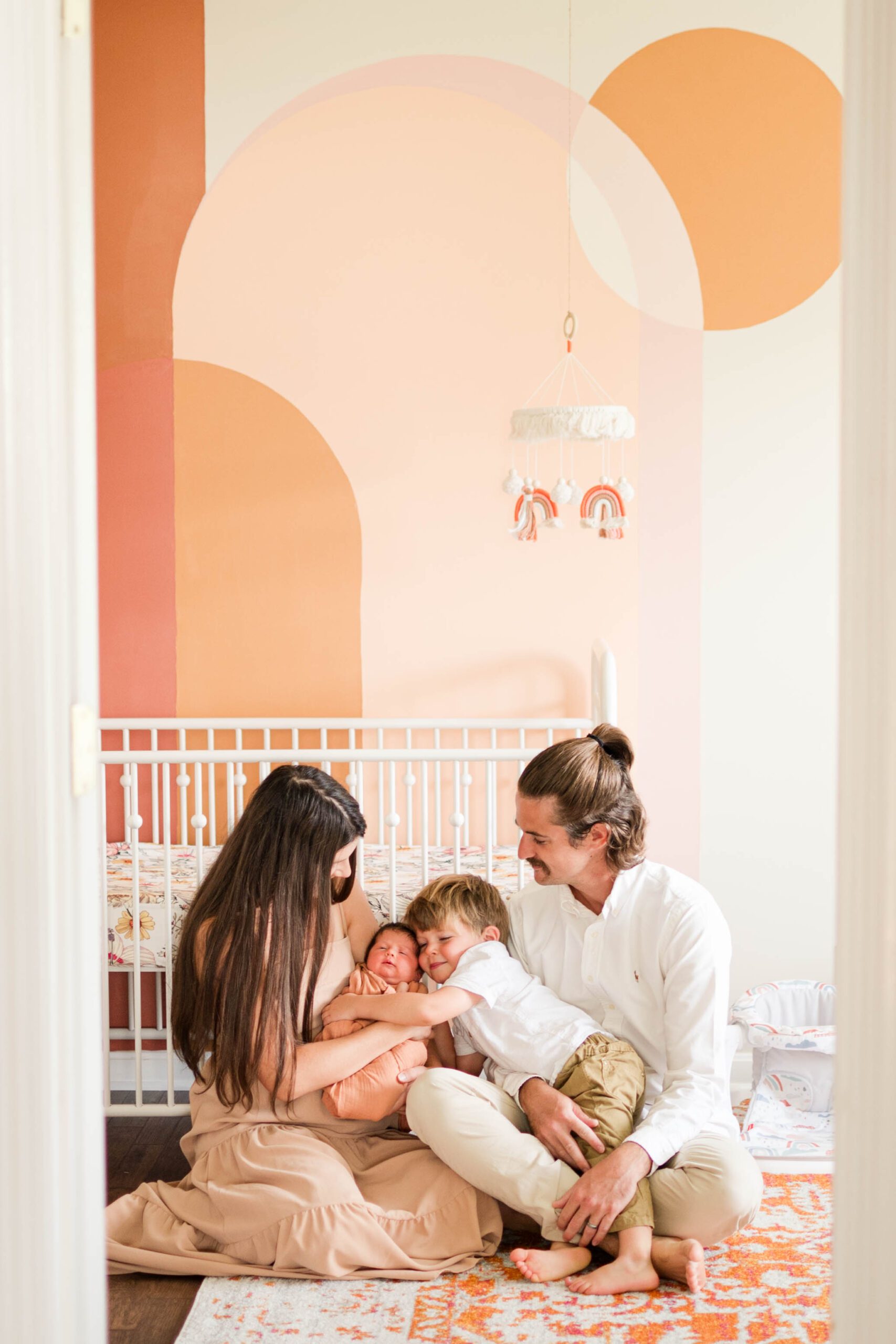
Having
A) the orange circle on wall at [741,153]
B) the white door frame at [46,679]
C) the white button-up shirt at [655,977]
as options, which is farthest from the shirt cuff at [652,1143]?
the orange circle on wall at [741,153]

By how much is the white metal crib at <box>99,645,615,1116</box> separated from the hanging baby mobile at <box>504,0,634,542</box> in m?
0.39

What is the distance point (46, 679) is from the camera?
2.71 feet

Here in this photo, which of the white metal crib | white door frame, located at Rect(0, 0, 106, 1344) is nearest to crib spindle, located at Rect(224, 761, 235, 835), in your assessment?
the white metal crib

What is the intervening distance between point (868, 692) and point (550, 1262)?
120 centimetres

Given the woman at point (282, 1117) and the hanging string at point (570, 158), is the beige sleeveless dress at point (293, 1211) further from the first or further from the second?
the hanging string at point (570, 158)

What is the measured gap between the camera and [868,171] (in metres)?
0.79

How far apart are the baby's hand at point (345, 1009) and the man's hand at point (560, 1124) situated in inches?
Result: 11.6

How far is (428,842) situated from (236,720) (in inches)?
21.7

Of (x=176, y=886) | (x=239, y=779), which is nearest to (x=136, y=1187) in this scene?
(x=176, y=886)

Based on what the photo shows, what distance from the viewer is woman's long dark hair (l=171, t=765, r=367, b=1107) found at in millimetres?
1782

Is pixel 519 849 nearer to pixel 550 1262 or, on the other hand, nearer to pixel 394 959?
pixel 394 959

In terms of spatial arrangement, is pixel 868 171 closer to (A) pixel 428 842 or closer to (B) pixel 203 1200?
(B) pixel 203 1200

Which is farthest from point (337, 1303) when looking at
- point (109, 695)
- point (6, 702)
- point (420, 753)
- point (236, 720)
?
point (109, 695)

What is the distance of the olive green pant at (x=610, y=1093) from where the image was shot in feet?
5.44
